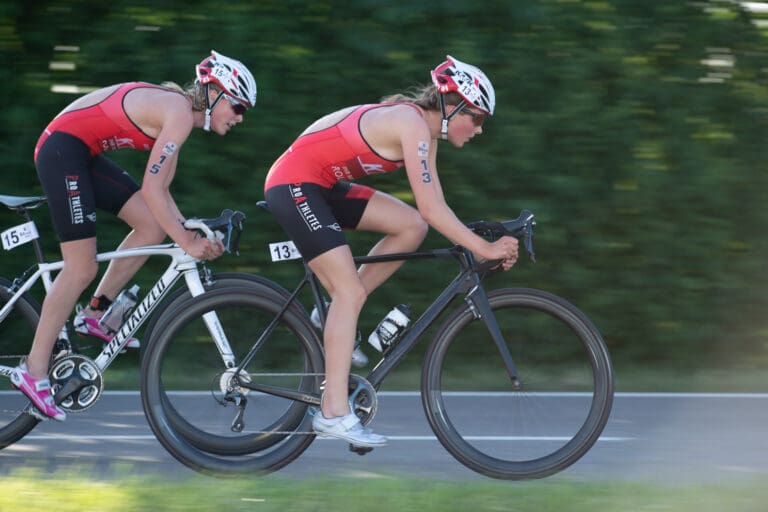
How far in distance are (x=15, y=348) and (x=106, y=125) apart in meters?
1.35

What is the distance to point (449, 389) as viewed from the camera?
18.9 feet

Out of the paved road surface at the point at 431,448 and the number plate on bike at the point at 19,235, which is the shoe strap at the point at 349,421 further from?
the number plate on bike at the point at 19,235

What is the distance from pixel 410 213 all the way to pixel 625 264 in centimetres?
304

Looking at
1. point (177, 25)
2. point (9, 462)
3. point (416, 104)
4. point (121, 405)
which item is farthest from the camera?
point (177, 25)

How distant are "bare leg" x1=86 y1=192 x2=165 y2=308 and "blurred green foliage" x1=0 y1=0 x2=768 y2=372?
191cm

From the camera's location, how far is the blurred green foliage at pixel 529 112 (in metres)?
7.69

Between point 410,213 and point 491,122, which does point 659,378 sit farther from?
point 410,213

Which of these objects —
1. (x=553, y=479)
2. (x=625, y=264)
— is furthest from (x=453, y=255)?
(x=625, y=264)

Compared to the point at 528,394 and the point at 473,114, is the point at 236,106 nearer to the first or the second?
the point at 473,114

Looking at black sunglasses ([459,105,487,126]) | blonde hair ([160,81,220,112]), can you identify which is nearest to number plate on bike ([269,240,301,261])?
blonde hair ([160,81,220,112])

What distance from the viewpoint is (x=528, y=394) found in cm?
546

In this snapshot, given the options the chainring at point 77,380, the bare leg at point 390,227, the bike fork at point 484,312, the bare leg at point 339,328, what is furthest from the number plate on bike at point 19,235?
the bike fork at point 484,312

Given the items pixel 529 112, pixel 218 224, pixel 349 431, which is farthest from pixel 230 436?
pixel 529 112

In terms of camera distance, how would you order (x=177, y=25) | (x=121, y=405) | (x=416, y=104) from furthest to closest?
(x=177, y=25) < (x=121, y=405) < (x=416, y=104)
